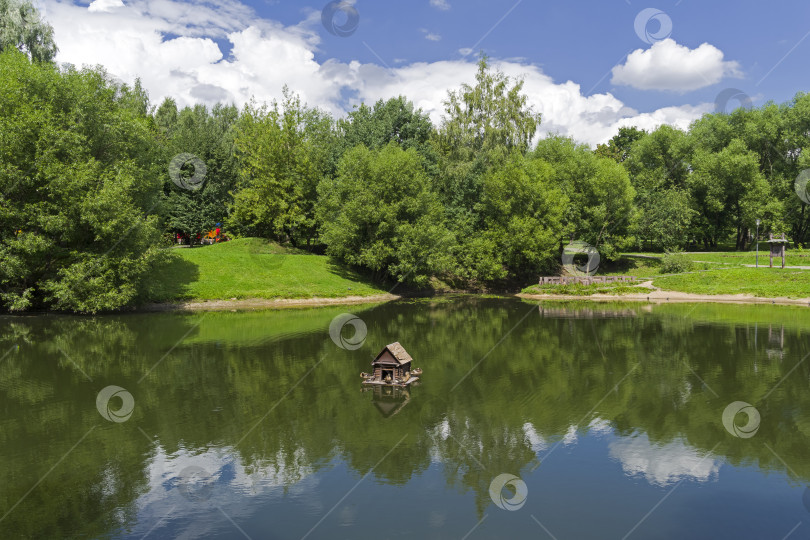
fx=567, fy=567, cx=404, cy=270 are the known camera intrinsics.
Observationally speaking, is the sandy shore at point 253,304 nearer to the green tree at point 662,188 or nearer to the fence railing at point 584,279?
the fence railing at point 584,279

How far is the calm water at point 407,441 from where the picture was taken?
13.5m

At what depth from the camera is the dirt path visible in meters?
57.0

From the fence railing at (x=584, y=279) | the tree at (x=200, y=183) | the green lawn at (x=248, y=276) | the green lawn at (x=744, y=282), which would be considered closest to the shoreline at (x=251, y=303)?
the green lawn at (x=248, y=276)

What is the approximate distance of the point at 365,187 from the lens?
227ft

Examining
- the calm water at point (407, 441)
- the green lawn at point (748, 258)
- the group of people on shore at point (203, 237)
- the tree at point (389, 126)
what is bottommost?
the calm water at point (407, 441)

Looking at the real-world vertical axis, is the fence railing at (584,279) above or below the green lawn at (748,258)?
below

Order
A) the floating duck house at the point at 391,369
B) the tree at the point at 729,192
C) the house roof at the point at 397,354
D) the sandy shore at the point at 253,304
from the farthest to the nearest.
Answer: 1. the tree at the point at 729,192
2. the sandy shore at the point at 253,304
3. the house roof at the point at 397,354
4. the floating duck house at the point at 391,369

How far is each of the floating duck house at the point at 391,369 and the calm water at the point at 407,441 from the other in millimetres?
831

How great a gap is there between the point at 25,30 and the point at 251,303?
41.4m

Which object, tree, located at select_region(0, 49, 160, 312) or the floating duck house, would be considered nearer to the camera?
the floating duck house

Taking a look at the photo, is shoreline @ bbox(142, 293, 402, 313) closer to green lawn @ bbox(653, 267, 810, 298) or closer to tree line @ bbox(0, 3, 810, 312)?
tree line @ bbox(0, 3, 810, 312)

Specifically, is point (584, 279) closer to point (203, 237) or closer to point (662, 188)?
point (662, 188)

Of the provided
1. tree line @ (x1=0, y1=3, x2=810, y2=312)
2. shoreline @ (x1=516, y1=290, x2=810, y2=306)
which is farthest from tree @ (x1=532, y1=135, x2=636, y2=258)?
shoreline @ (x1=516, y1=290, x2=810, y2=306)

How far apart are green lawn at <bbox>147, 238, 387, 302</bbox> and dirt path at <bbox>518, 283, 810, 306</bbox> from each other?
2165 centimetres
